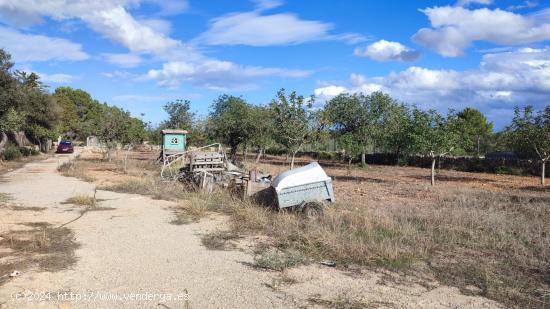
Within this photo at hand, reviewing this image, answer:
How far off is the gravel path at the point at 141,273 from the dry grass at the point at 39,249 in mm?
→ 225

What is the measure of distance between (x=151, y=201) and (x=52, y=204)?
304cm

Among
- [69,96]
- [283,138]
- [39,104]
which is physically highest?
[69,96]

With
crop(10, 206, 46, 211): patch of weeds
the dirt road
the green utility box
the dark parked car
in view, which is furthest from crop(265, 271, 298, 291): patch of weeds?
the dark parked car

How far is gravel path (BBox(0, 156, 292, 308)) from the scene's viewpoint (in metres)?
6.09

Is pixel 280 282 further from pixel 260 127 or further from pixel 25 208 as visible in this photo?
pixel 260 127

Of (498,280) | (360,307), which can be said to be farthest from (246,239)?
(498,280)

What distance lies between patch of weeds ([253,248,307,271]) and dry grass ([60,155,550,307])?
0.7 inches

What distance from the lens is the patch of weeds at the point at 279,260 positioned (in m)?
7.55

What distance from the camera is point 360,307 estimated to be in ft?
19.0

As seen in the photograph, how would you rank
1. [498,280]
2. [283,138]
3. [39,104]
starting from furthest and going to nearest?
[39,104] < [283,138] < [498,280]

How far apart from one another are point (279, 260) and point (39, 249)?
4664mm

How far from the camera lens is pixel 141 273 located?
729cm

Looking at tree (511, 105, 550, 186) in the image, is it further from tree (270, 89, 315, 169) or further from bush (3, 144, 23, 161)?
bush (3, 144, 23, 161)

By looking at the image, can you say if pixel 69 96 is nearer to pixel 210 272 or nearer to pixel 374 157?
pixel 374 157
